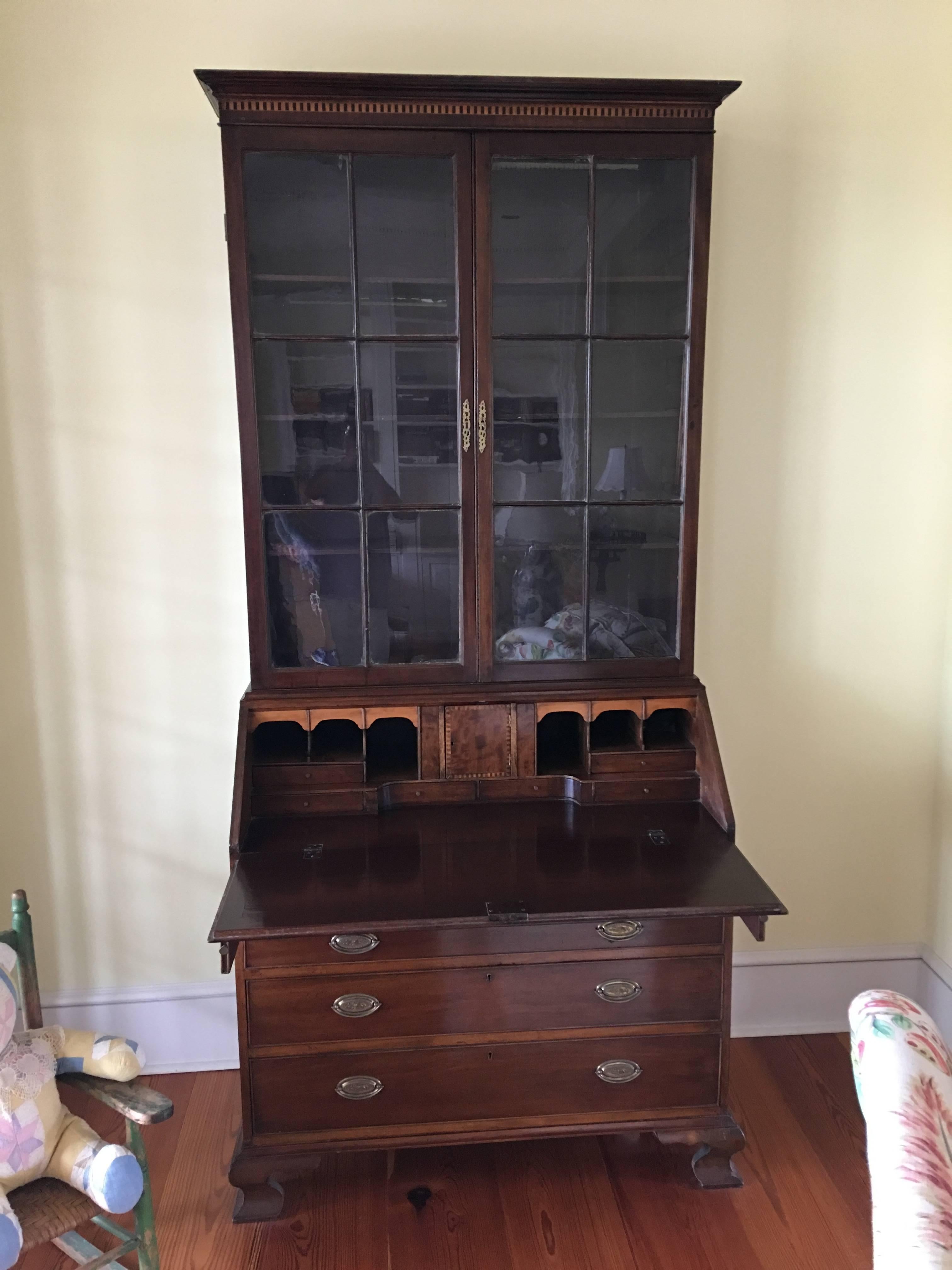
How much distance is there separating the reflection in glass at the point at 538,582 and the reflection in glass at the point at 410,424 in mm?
152

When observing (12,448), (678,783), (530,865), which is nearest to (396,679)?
(530,865)

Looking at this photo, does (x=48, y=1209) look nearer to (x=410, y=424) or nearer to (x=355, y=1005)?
(x=355, y=1005)

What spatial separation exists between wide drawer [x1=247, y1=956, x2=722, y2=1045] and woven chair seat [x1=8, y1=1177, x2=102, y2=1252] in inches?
14.3

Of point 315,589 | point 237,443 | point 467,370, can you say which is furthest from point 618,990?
point 237,443

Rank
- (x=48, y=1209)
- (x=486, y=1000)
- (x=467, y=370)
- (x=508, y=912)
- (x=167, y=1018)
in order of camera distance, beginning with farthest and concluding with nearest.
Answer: (x=167, y=1018) → (x=467, y=370) → (x=486, y=1000) → (x=508, y=912) → (x=48, y=1209)

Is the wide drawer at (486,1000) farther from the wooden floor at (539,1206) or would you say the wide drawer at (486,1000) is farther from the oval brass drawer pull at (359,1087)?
the wooden floor at (539,1206)

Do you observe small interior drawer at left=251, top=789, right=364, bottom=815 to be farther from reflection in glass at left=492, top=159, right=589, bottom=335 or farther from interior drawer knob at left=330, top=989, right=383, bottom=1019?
reflection in glass at left=492, top=159, right=589, bottom=335

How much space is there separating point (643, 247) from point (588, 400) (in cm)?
32

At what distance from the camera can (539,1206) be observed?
1863 millimetres

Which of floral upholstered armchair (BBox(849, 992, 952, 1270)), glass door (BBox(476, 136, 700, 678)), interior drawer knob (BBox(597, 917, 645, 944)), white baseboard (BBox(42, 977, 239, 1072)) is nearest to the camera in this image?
floral upholstered armchair (BBox(849, 992, 952, 1270))

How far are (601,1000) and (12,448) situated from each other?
1.69m

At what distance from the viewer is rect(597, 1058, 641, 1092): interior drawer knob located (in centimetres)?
179

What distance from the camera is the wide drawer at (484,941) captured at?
169 cm

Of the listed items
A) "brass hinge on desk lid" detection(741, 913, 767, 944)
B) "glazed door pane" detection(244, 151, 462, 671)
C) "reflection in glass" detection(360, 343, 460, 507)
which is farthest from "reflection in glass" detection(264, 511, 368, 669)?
"brass hinge on desk lid" detection(741, 913, 767, 944)
